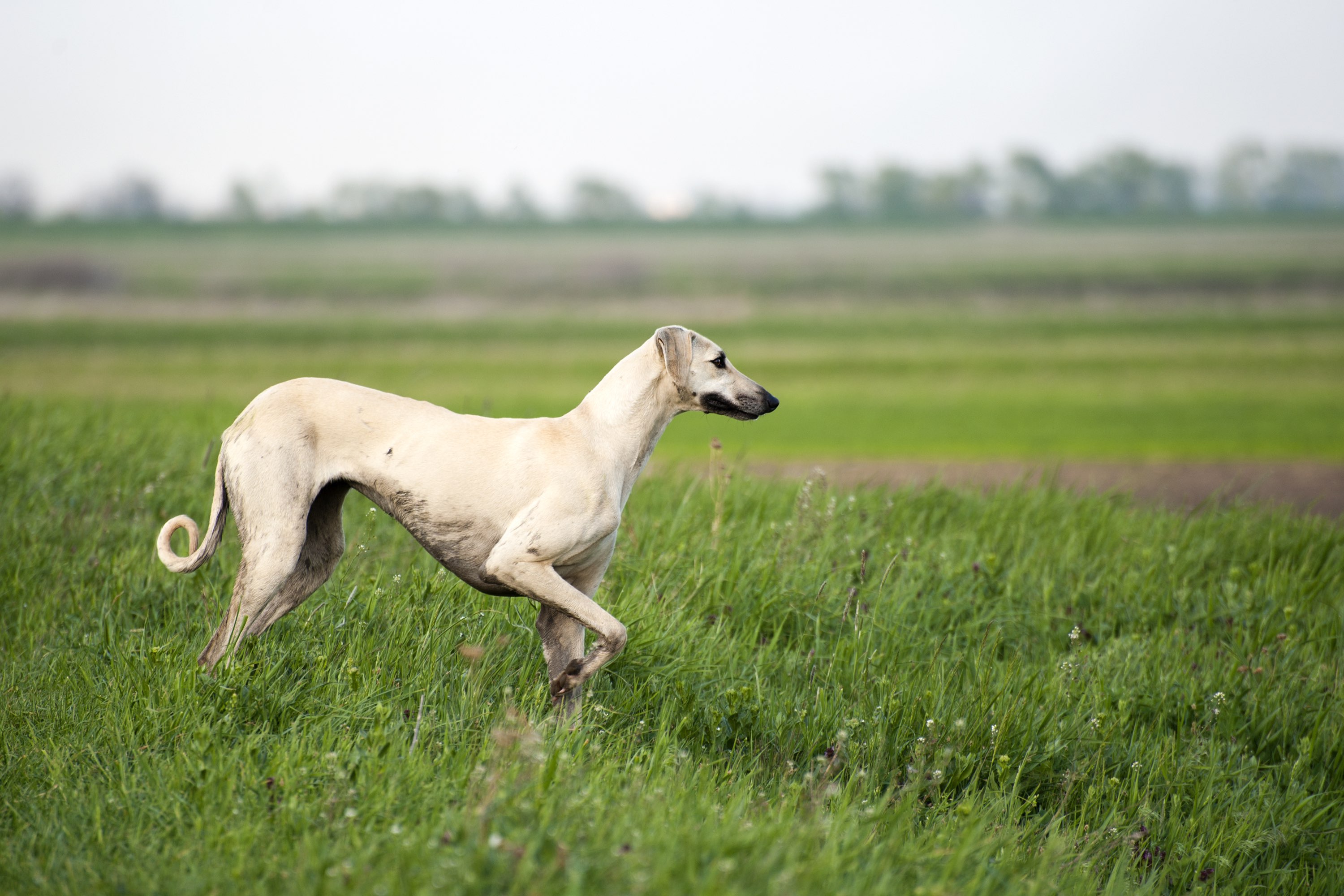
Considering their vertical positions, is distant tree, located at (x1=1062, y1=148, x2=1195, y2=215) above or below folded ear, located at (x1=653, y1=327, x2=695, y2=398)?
above

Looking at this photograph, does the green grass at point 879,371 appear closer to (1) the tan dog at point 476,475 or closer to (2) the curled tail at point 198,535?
(2) the curled tail at point 198,535

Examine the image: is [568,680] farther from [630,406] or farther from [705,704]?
[705,704]

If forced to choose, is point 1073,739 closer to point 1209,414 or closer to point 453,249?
point 1209,414

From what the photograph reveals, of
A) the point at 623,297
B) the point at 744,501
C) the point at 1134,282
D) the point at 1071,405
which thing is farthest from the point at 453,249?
the point at 744,501

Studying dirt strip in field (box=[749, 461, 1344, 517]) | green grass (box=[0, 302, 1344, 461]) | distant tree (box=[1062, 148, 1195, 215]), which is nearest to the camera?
dirt strip in field (box=[749, 461, 1344, 517])

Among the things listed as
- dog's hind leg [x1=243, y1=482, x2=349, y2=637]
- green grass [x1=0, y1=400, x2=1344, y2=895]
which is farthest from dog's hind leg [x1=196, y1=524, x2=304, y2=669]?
green grass [x1=0, y1=400, x2=1344, y2=895]

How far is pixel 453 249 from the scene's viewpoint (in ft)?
252

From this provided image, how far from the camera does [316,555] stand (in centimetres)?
405

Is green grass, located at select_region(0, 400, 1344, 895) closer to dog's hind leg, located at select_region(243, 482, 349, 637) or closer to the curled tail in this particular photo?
dog's hind leg, located at select_region(243, 482, 349, 637)

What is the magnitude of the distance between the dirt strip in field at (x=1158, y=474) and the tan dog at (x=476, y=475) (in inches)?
369

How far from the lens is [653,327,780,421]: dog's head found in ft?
12.4

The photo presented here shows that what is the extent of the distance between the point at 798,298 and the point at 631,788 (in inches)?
2004

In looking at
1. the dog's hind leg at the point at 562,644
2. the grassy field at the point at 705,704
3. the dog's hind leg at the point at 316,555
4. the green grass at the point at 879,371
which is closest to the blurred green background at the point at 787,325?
the green grass at the point at 879,371

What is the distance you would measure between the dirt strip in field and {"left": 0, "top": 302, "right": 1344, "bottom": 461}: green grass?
953mm
